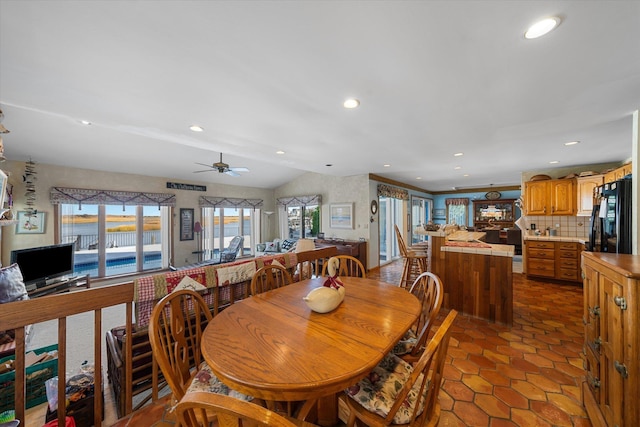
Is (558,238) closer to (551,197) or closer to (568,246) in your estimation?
Result: (568,246)

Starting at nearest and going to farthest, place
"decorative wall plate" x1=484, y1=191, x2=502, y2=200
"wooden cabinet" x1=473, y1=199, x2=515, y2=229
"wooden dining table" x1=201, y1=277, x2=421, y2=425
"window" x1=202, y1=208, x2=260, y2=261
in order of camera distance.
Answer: "wooden dining table" x1=201, y1=277, x2=421, y2=425, "window" x1=202, y1=208, x2=260, y2=261, "wooden cabinet" x1=473, y1=199, x2=515, y2=229, "decorative wall plate" x1=484, y1=191, x2=502, y2=200

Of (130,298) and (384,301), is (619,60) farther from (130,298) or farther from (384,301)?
(130,298)

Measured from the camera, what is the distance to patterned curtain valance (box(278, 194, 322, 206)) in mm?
6754

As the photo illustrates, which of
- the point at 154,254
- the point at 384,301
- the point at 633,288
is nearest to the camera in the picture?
the point at 633,288

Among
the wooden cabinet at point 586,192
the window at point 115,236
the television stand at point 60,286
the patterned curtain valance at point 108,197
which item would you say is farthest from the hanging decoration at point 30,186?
the wooden cabinet at point 586,192

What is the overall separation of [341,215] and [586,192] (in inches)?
188

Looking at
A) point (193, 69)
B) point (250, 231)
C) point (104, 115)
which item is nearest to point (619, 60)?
point (193, 69)

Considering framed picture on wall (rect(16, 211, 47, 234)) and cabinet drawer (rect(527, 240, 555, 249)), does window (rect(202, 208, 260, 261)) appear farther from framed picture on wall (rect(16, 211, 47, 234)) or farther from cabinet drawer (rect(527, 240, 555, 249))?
cabinet drawer (rect(527, 240, 555, 249))

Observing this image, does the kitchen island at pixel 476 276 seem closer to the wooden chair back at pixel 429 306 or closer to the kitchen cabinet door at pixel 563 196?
the wooden chair back at pixel 429 306

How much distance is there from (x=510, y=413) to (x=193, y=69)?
3239 mm

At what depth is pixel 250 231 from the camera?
8016mm

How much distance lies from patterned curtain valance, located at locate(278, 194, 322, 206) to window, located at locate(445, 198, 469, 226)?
588cm

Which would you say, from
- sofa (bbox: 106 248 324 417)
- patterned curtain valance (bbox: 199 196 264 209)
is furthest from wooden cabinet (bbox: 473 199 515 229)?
sofa (bbox: 106 248 324 417)

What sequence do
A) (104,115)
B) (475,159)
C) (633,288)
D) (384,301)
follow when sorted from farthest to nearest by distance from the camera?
(475,159) < (104,115) < (384,301) < (633,288)
